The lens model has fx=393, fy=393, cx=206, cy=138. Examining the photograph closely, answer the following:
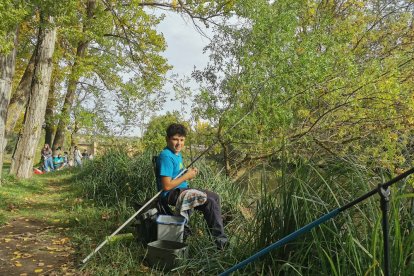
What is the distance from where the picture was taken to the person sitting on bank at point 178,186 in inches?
156

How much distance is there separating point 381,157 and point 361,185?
3.79 meters

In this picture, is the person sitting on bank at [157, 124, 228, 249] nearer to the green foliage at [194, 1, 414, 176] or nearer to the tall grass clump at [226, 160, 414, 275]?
the tall grass clump at [226, 160, 414, 275]

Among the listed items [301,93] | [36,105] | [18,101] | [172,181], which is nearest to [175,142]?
[172,181]

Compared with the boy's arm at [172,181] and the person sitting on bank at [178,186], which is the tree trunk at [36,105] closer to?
the person sitting on bank at [178,186]

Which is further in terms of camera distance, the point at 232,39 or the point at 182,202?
the point at 232,39

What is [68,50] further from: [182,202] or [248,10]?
[182,202]

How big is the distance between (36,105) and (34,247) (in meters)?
6.69

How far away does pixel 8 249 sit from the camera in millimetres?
4238

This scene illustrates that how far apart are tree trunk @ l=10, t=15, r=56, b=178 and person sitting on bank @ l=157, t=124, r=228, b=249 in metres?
7.12

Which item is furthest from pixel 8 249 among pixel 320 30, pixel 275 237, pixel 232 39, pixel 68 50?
pixel 68 50

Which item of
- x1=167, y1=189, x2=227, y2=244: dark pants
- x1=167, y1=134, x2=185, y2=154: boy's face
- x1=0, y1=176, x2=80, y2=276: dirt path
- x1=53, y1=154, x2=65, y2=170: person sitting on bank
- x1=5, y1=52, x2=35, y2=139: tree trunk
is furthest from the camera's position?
x1=53, y1=154, x2=65, y2=170: person sitting on bank

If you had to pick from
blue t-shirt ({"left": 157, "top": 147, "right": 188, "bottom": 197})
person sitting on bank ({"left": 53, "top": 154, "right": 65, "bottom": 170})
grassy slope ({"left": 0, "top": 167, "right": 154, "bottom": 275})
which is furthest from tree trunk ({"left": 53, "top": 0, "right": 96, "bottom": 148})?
blue t-shirt ({"left": 157, "top": 147, "right": 188, "bottom": 197})

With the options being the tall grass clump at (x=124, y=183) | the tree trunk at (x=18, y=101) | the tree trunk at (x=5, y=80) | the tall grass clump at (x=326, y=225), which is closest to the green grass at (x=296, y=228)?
the tall grass clump at (x=326, y=225)

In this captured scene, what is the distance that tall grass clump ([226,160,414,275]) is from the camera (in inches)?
96.3
